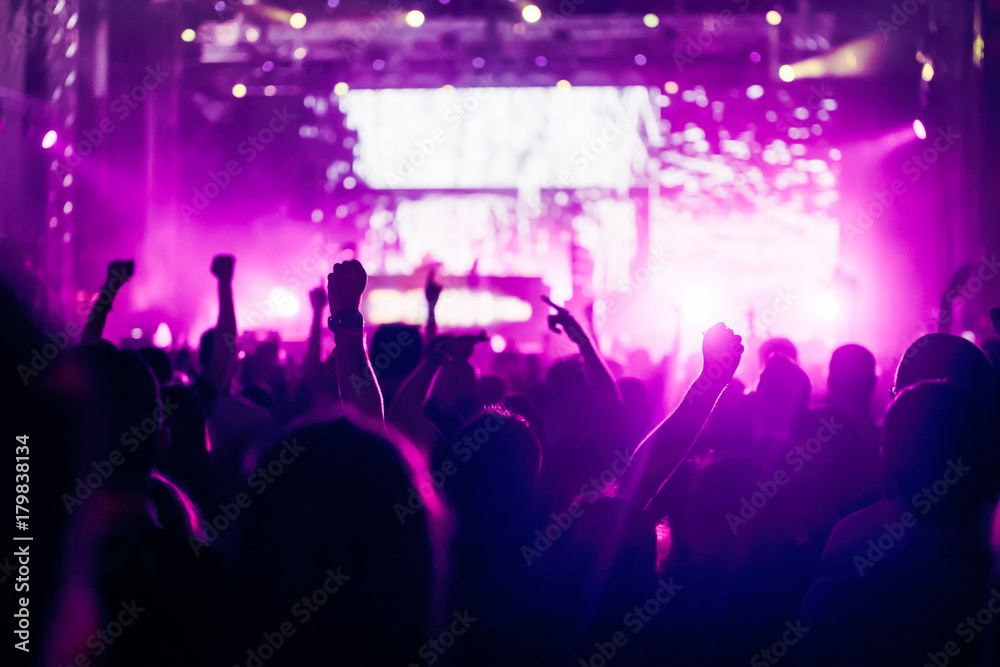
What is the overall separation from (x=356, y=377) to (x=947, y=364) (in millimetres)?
1583

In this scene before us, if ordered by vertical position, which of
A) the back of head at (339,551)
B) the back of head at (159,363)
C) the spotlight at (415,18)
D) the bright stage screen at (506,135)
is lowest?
the back of head at (339,551)

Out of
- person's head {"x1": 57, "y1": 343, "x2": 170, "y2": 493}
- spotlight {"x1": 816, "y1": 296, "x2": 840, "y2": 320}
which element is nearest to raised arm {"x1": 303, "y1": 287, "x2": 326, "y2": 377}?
person's head {"x1": 57, "y1": 343, "x2": 170, "y2": 493}

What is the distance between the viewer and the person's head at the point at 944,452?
5.27ft

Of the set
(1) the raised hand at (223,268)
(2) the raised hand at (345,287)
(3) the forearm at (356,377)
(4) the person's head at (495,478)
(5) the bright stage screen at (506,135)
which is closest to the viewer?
(4) the person's head at (495,478)

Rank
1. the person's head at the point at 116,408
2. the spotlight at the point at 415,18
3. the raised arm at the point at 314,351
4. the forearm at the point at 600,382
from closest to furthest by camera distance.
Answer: the person's head at the point at 116,408 → the forearm at the point at 600,382 → the raised arm at the point at 314,351 → the spotlight at the point at 415,18

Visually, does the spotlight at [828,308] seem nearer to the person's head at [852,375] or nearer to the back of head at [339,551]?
the person's head at [852,375]

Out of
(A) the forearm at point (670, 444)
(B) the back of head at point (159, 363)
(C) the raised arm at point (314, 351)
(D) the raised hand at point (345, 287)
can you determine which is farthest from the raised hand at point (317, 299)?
(A) the forearm at point (670, 444)

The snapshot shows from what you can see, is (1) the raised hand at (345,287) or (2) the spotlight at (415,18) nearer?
(1) the raised hand at (345,287)

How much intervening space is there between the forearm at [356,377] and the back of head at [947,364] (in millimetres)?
1410

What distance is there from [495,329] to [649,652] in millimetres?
11601

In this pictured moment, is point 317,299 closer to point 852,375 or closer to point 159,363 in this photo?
point 159,363

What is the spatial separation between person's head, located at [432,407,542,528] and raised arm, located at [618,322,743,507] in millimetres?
232

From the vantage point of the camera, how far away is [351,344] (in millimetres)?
1975

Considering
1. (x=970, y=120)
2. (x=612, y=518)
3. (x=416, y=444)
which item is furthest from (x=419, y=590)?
(x=970, y=120)
